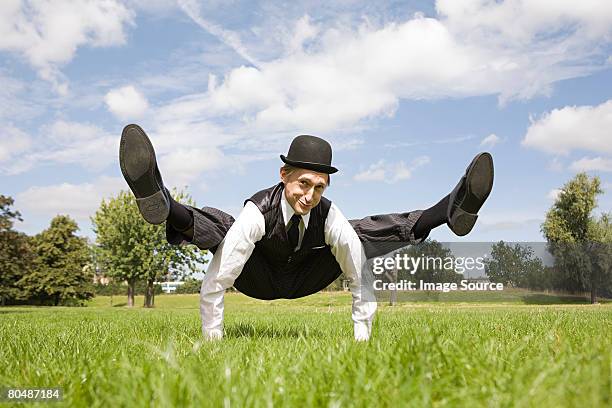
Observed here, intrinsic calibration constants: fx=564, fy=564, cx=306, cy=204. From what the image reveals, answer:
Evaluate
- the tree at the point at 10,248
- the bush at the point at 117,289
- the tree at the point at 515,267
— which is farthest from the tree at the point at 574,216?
the bush at the point at 117,289

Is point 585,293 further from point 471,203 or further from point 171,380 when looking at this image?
point 171,380

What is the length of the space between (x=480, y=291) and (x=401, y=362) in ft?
93.6

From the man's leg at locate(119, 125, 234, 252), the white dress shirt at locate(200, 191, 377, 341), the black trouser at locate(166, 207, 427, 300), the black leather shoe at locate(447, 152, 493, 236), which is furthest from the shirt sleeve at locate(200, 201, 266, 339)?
the black leather shoe at locate(447, 152, 493, 236)

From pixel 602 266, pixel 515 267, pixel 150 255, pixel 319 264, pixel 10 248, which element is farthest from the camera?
pixel 150 255

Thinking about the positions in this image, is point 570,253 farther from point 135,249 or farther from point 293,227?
point 293,227

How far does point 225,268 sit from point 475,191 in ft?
7.22

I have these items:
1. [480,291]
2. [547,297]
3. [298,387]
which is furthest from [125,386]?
[547,297]

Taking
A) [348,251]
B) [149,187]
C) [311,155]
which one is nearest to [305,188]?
[311,155]

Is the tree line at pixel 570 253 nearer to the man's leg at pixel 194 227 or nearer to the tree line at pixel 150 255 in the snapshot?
the tree line at pixel 150 255

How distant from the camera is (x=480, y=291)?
95.8 feet

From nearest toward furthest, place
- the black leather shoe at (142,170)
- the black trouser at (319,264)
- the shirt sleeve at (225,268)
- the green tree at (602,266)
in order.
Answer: the black leather shoe at (142,170), the shirt sleeve at (225,268), the black trouser at (319,264), the green tree at (602,266)

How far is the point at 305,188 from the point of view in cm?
446

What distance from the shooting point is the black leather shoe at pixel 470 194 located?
477cm

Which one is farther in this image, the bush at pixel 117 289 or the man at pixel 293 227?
the bush at pixel 117 289
